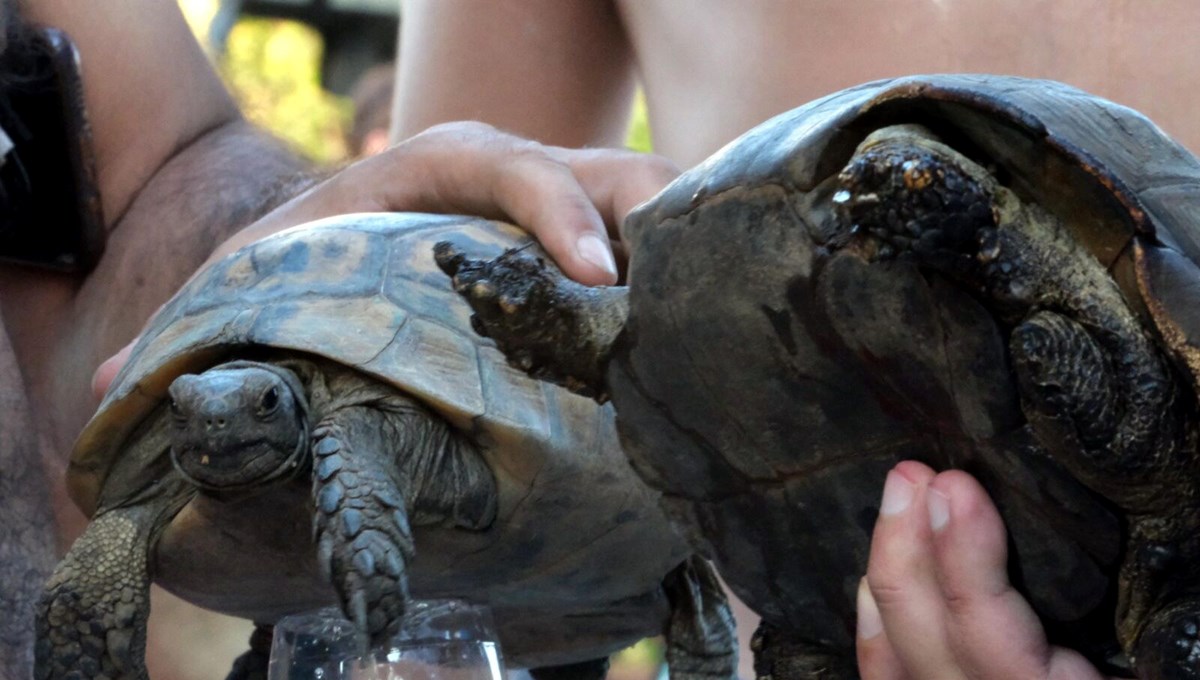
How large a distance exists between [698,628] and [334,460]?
39 centimetres

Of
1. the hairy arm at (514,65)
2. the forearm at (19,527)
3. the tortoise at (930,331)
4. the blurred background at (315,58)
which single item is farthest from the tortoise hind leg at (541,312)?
the blurred background at (315,58)

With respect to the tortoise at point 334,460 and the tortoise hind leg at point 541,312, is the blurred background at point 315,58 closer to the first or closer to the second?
the tortoise at point 334,460

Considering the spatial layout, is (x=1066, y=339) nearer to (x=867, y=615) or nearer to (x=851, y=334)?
(x=851, y=334)

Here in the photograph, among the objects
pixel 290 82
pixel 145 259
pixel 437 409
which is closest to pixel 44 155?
pixel 145 259

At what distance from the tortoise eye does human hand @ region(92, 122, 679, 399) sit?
252mm

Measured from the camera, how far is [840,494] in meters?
0.80

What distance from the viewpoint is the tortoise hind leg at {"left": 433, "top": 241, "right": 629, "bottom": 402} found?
835 millimetres

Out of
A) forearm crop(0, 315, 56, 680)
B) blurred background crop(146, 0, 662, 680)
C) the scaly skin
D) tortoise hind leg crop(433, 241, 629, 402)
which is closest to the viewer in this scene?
the scaly skin

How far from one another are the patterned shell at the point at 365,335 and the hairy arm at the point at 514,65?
0.85 meters

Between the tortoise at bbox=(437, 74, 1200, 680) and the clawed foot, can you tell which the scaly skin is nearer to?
the tortoise at bbox=(437, 74, 1200, 680)

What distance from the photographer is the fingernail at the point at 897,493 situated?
2.47ft

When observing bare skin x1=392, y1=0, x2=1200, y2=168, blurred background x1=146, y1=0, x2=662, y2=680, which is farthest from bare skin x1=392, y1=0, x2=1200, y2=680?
blurred background x1=146, y1=0, x2=662, y2=680

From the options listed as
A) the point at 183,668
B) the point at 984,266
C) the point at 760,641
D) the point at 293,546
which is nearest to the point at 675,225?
the point at 984,266

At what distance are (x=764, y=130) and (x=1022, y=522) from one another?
272 mm
